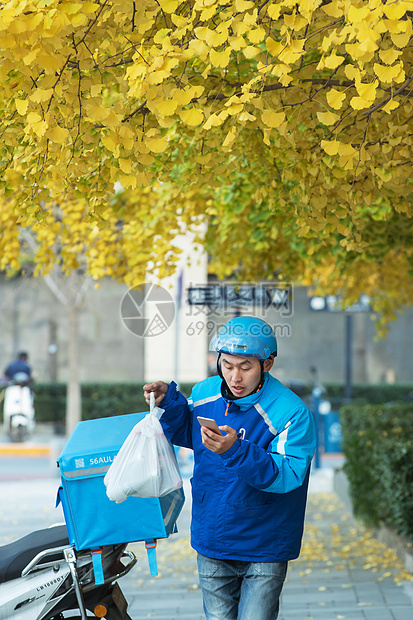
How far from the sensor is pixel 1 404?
710 inches

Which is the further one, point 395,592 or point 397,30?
point 395,592

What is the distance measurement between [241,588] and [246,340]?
1058 mm

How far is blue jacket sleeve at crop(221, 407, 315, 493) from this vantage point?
282 cm

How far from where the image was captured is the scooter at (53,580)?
3.31 meters

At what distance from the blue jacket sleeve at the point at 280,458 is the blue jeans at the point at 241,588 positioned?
0.42m

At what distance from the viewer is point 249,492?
309 cm

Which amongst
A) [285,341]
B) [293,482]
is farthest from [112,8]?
[285,341]

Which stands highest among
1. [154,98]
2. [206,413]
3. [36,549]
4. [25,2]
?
[25,2]

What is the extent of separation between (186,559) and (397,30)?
563cm

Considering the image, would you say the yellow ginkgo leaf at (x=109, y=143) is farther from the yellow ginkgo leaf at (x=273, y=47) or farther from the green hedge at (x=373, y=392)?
the green hedge at (x=373, y=392)

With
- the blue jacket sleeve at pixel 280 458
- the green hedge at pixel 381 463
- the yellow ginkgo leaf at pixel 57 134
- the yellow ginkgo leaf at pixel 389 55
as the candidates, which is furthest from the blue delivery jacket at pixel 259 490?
the green hedge at pixel 381 463

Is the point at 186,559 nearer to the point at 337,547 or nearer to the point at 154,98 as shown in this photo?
the point at 337,547

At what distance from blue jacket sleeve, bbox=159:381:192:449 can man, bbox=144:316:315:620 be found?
52 mm

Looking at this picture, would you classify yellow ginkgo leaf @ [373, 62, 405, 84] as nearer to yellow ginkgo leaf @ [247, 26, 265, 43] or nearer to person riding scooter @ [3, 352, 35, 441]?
yellow ginkgo leaf @ [247, 26, 265, 43]
